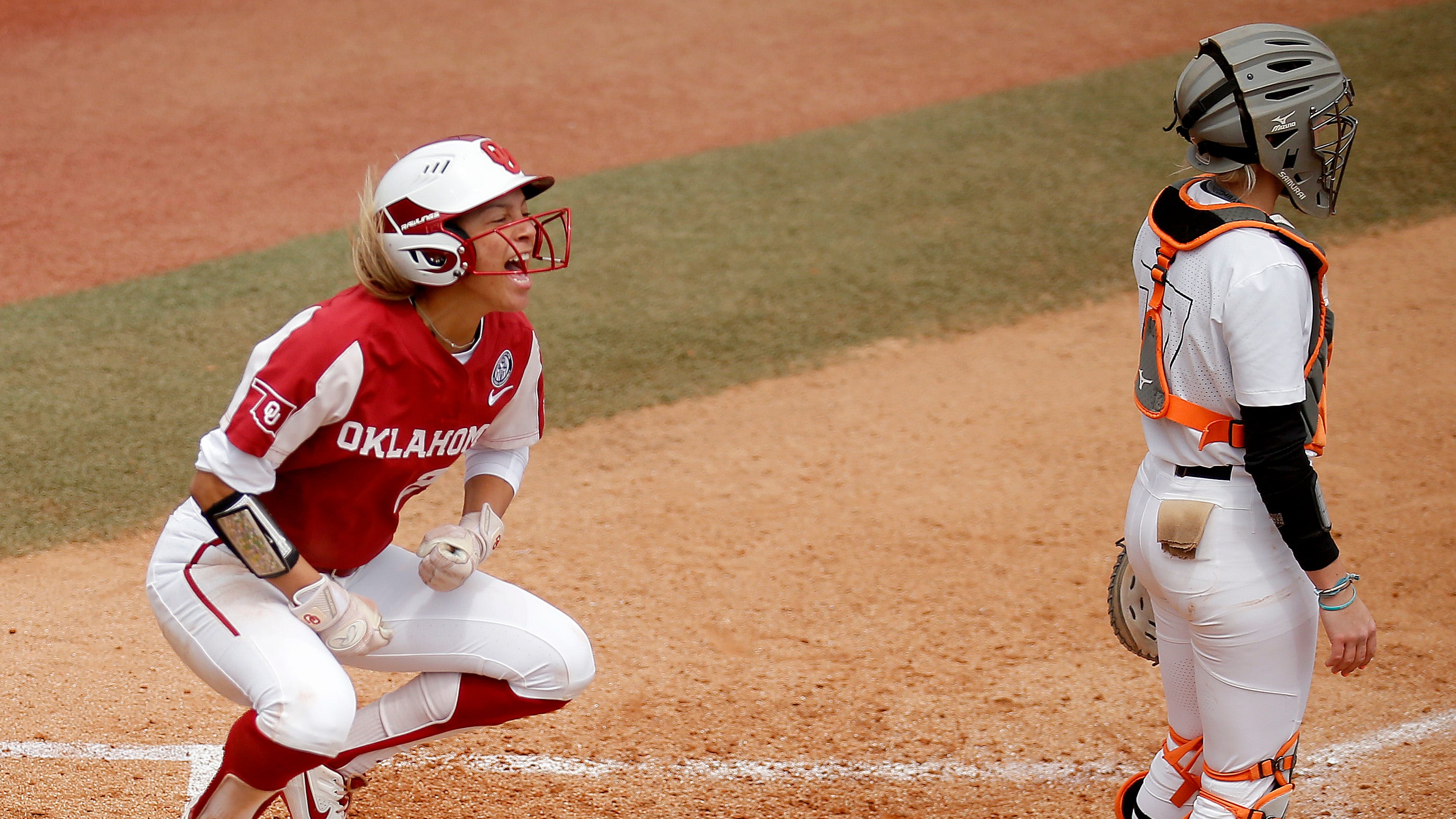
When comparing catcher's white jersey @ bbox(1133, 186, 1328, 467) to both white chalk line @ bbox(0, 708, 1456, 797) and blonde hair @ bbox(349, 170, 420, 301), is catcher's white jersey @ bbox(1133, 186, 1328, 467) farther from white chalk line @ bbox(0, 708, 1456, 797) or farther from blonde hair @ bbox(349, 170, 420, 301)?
blonde hair @ bbox(349, 170, 420, 301)

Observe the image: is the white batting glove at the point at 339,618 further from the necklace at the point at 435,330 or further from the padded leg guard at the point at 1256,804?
the padded leg guard at the point at 1256,804

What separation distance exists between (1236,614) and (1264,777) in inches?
14.7

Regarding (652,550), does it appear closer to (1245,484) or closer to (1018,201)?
(1245,484)

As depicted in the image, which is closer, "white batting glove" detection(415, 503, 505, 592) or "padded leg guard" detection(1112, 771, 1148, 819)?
"white batting glove" detection(415, 503, 505, 592)

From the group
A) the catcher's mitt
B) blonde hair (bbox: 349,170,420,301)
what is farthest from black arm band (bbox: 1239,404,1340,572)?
blonde hair (bbox: 349,170,420,301)

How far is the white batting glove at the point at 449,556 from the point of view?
9.63ft

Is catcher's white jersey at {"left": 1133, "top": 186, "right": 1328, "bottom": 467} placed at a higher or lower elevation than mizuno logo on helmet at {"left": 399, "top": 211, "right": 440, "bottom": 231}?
lower

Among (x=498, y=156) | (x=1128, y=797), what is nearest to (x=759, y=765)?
(x=1128, y=797)

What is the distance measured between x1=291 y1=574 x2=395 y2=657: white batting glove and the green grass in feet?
8.41

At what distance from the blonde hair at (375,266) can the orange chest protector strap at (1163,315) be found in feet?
5.08

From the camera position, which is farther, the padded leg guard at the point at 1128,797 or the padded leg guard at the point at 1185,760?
the padded leg guard at the point at 1128,797

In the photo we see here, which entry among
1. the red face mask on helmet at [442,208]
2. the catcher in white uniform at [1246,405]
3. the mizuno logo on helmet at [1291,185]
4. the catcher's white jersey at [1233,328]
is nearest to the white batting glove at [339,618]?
the red face mask on helmet at [442,208]

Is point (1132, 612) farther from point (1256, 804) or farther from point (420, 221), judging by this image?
point (420, 221)

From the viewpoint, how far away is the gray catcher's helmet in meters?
2.47
